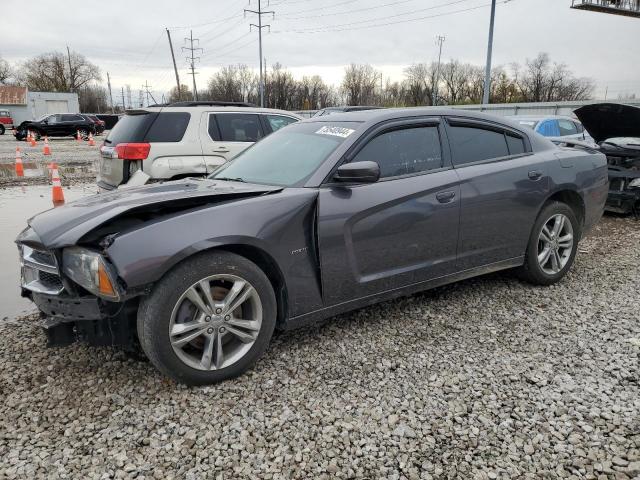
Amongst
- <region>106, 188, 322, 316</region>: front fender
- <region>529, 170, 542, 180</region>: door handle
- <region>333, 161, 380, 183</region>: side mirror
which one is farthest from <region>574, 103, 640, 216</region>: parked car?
<region>106, 188, 322, 316</region>: front fender

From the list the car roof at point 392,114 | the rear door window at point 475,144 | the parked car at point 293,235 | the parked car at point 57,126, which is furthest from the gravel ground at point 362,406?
the parked car at point 57,126

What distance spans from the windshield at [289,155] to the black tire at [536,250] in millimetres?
1996

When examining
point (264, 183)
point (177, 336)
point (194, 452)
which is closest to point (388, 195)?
point (264, 183)

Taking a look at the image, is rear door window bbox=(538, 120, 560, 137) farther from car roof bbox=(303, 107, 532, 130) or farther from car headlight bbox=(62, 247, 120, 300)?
car headlight bbox=(62, 247, 120, 300)

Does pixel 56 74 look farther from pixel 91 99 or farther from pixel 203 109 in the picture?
pixel 203 109

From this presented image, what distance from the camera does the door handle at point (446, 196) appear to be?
3601mm

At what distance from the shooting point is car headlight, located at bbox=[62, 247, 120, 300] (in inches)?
99.5

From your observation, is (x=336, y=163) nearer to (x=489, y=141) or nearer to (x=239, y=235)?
(x=239, y=235)

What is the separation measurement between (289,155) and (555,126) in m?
9.75

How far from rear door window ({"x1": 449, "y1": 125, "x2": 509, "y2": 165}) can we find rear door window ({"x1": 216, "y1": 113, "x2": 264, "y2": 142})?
162 inches

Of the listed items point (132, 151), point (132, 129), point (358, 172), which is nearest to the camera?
point (358, 172)

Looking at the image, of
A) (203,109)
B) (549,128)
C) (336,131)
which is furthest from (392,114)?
(549,128)

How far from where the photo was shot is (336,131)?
3621 millimetres

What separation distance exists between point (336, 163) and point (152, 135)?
4.13 meters
